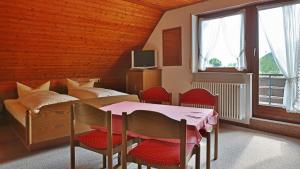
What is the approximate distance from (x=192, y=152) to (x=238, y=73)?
8.24 feet

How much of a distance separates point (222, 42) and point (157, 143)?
2887 millimetres

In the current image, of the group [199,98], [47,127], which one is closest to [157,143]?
[199,98]

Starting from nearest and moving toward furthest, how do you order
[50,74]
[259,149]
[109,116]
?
1. [109,116]
2. [259,149]
3. [50,74]

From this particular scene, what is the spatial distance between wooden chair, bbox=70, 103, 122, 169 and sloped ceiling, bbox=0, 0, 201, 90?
220cm

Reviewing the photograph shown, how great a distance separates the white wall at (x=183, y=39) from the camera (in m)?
4.25

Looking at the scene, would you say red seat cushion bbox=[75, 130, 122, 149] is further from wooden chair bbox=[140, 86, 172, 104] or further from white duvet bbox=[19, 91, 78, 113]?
white duvet bbox=[19, 91, 78, 113]

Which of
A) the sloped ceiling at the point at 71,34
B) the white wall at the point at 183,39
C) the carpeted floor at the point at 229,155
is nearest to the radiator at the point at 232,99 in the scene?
the white wall at the point at 183,39

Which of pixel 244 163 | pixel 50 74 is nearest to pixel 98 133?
pixel 244 163

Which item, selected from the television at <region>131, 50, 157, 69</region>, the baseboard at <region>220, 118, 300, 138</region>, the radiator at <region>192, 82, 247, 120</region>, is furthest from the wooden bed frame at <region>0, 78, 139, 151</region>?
the baseboard at <region>220, 118, 300, 138</region>

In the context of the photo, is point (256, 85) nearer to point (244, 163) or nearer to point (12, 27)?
point (244, 163)

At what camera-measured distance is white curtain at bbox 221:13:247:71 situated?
388 centimetres

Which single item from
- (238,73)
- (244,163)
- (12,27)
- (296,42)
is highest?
(12,27)

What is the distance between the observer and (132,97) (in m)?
3.95

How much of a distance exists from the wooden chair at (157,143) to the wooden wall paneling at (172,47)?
121 inches
